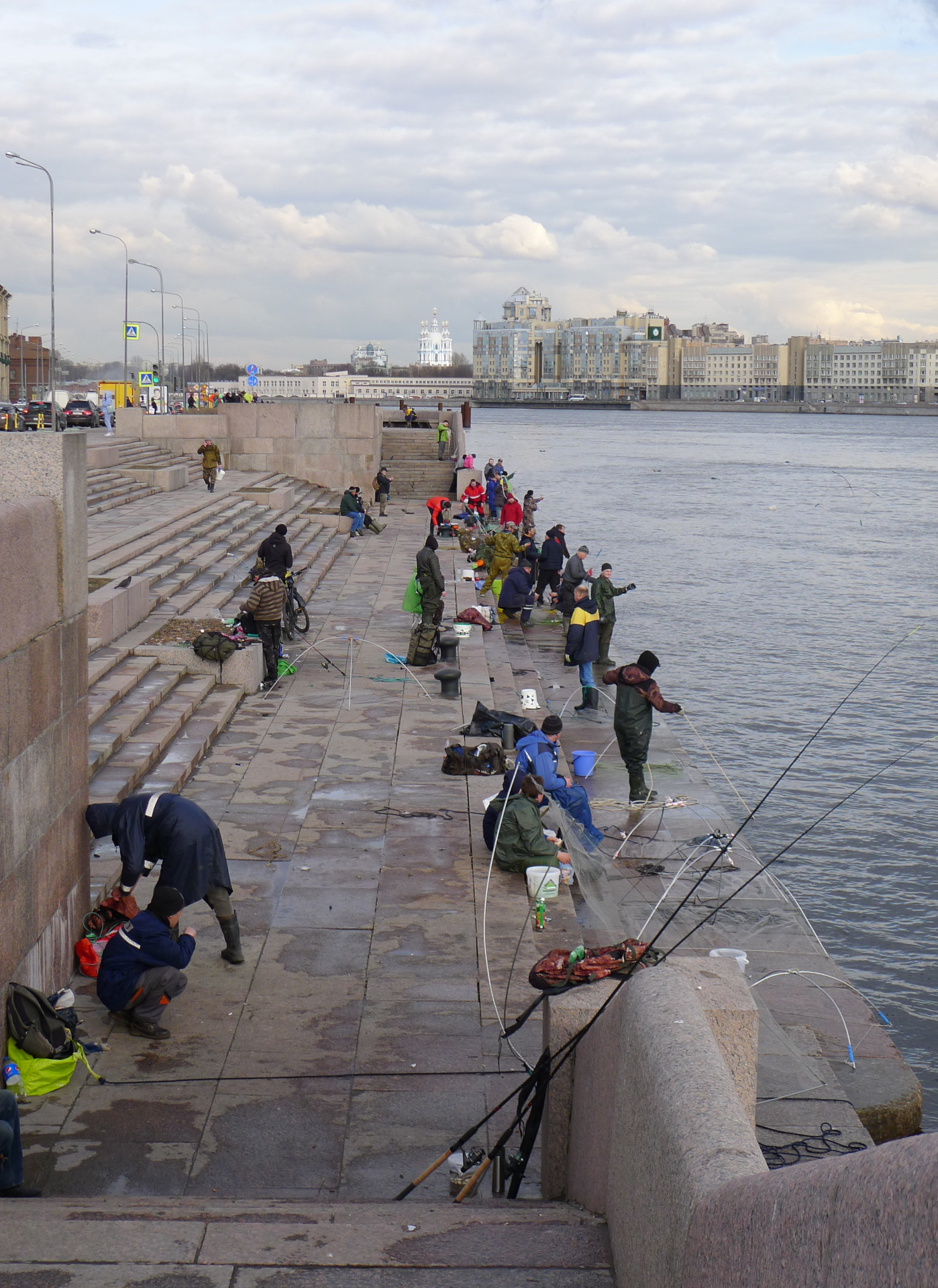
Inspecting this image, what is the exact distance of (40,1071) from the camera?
5398 mm

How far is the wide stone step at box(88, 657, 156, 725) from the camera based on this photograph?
32.4 ft

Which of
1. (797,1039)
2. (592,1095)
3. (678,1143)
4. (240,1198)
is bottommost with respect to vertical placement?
(797,1039)

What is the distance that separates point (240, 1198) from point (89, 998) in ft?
7.43

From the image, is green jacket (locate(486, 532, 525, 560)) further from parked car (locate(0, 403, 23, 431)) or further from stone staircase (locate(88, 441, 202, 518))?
parked car (locate(0, 403, 23, 431))

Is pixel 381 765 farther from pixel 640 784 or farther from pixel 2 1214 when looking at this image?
pixel 2 1214

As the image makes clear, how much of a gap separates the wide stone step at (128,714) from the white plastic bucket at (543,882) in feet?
9.86

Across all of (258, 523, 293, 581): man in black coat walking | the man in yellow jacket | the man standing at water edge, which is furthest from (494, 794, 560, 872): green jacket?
the man in yellow jacket

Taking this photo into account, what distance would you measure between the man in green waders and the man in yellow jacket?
27.7ft

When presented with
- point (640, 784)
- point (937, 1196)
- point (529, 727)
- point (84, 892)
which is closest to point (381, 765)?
point (529, 727)

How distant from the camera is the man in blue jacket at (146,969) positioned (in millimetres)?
5883

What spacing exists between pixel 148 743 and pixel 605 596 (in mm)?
7934

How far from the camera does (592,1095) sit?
416cm

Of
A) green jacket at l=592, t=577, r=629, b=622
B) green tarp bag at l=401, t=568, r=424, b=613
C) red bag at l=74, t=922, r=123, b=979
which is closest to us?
red bag at l=74, t=922, r=123, b=979

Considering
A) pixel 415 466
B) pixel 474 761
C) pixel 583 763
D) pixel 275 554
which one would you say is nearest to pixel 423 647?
pixel 275 554
